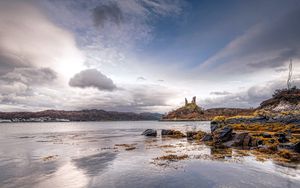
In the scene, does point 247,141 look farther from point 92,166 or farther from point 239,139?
point 92,166

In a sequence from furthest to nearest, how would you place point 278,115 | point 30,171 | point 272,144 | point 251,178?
point 278,115 < point 272,144 < point 30,171 < point 251,178

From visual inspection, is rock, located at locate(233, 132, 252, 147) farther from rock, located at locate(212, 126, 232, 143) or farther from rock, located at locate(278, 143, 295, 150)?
rock, located at locate(278, 143, 295, 150)

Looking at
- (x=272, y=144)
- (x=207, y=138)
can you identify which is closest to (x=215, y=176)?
(x=272, y=144)

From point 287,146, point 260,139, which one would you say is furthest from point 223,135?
point 287,146

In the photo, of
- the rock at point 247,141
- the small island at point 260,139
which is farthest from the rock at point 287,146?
the rock at point 247,141

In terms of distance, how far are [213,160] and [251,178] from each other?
9761 mm

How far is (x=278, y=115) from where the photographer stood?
3292 inches

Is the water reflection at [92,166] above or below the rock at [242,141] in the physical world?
below

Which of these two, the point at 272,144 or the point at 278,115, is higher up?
the point at 278,115

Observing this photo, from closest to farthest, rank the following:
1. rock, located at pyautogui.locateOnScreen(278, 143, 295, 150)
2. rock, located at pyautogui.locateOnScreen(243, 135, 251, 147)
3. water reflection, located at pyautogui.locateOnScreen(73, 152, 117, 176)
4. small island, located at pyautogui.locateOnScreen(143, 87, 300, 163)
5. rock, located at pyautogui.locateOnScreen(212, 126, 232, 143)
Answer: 1. water reflection, located at pyautogui.locateOnScreen(73, 152, 117, 176)
2. small island, located at pyautogui.locateOnScreen(143, 87, 300, 163)
3. rock, located at pyautogui.locateOnScreen(278, 143, 295, 150)
4. rock, located at pyautogui.locateOnScreen(243, 135, 251, 147)
5. rock, located at pyautogui.locateOnScreen(212, 126, 232, 143)

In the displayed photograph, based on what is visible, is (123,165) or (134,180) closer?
(134,180)

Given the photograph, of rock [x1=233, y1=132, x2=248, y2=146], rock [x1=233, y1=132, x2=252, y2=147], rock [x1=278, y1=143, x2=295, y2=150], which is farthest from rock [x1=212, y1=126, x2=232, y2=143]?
rock [x1=278, y1=143, x2=295, y2=150]

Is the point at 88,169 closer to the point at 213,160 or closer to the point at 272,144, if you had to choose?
the point at 213,160

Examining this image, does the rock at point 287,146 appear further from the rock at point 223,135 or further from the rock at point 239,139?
the rock at point 223,135
